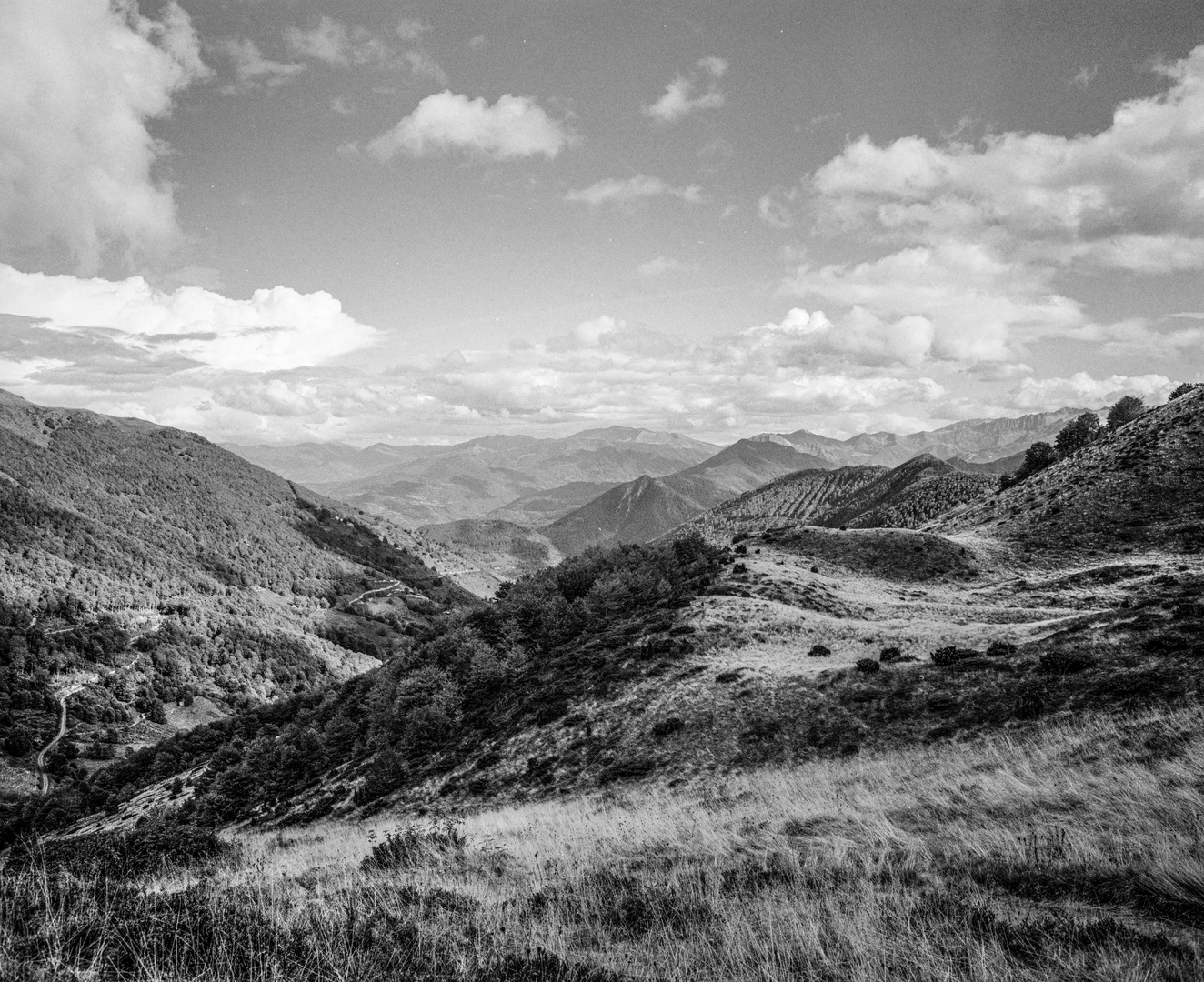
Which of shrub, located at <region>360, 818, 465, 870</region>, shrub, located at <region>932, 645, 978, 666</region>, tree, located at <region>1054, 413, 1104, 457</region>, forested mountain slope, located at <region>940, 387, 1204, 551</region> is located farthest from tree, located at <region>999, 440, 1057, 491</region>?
shrub, located at <region>360, 818, 465, 870</region>

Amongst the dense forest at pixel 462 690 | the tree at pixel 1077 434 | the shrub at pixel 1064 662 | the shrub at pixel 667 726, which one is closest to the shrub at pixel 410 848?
the shrub at pixel 667 726

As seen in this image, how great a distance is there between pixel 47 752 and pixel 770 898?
599ft

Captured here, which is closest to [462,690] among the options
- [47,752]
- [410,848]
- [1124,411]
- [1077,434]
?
[410,848]

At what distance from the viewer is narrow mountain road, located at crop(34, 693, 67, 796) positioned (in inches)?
4525

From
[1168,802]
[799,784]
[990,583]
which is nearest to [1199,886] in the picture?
[1168,802]

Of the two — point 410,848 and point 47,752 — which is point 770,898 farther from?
point 47,752

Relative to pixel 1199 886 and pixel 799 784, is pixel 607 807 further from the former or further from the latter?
pixel 1199 886

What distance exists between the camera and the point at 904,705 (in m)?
22.7

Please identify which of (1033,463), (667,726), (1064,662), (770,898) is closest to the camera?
(770,898)

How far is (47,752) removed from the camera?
421ft

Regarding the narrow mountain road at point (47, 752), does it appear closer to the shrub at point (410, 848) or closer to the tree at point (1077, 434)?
the shrub at point (410, 848)

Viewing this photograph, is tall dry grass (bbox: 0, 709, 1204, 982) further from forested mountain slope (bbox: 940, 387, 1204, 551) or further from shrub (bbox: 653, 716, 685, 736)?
forested mountain slope (bbox: 940, 387, 1204, 551)

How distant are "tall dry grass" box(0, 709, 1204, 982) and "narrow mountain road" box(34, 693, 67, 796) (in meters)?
139

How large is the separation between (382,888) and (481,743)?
2274 centimetres
